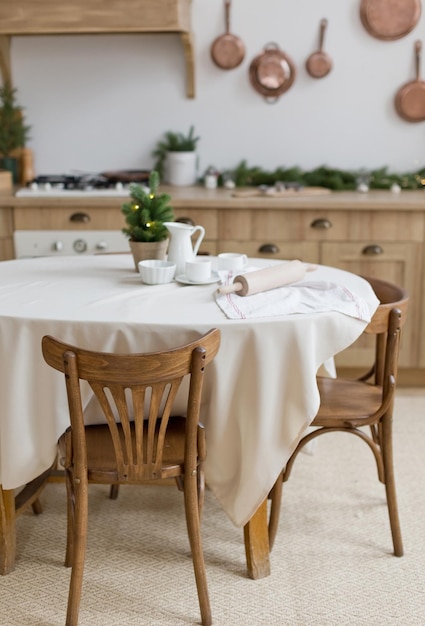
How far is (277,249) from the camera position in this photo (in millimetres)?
3895

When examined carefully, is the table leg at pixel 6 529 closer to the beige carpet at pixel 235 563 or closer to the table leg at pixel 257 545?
the beige carpet at pixel 235 563

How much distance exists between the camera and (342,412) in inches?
97.8

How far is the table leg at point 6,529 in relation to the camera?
7.91 ft

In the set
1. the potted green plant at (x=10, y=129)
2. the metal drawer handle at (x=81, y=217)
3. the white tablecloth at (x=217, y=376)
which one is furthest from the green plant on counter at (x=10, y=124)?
the white tablecloth at (x=217, y=376)

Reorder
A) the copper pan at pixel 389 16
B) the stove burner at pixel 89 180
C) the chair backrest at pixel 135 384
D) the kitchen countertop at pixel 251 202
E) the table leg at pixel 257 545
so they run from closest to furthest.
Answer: the chair backrest at pixel 135 384
the table leg at pixel 257 545
the kitchen countertop at pixel 251 202
the stove burner at pixel 89 180
the copper pan at pixel 389 16

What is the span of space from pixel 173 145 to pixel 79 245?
82 centimetres

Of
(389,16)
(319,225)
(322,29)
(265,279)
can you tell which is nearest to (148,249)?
(265,279)

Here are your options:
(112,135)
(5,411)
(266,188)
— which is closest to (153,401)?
(5,411)

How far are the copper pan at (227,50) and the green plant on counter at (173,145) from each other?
1.21ft

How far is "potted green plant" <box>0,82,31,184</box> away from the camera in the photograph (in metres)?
4.34

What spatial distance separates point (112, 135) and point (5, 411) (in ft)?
8.17

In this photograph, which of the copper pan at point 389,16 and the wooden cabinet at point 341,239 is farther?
the copper pan at point 389,16

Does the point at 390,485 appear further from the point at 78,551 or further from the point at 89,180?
the point at 89,180

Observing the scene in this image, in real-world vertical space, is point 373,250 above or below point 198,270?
below
